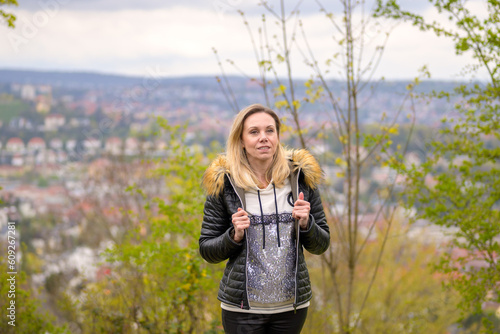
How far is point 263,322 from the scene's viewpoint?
2.02 meters

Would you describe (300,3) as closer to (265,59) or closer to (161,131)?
(265,59)

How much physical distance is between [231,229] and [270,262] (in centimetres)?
20

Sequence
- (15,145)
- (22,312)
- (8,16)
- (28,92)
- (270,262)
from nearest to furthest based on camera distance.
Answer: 1. (270,262)
2. (8,16)
3. (22,312)
4. (15,145)
5. (28,92)

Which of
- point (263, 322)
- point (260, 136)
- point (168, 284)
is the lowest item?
point (168, 284)

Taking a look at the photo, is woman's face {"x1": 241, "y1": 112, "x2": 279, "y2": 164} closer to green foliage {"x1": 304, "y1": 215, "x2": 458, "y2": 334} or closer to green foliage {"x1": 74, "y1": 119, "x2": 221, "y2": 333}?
green foliage {"x1": 74, "y1": 119, "x2": 221, "y2": 333}

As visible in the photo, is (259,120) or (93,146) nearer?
(259,120)

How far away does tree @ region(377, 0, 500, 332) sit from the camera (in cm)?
412

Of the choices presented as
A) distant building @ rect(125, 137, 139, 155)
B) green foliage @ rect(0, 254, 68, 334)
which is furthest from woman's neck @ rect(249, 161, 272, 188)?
distant building @ rect(125, 137, 139, 155)

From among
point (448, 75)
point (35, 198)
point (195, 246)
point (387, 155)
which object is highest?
point (448, 75)

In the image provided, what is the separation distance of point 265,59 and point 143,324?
8.30 ft

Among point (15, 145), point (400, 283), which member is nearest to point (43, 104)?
point (15, 145)

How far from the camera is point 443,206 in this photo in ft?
14.2

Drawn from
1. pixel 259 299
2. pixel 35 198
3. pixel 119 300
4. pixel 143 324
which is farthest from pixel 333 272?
pixel 35 198

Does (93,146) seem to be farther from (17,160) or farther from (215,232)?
(215,232)
